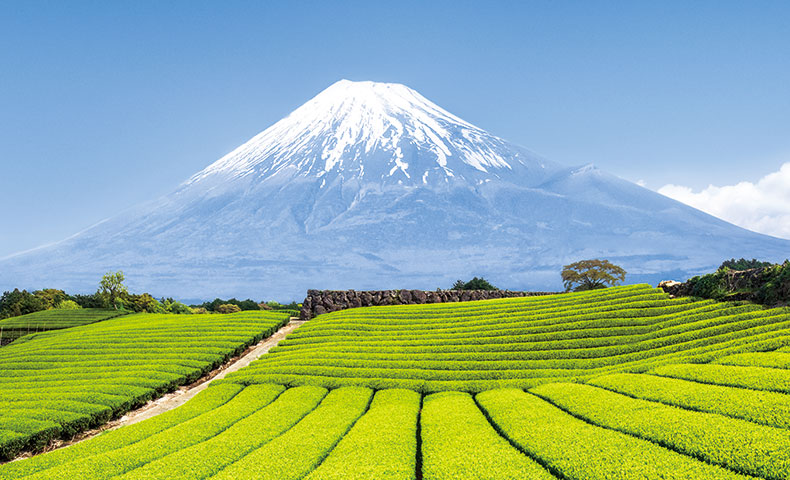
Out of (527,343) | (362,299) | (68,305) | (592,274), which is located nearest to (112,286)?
(68,305)

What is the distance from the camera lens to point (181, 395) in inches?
704

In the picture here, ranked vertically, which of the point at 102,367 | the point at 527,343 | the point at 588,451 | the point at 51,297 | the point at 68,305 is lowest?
the point at 102,367

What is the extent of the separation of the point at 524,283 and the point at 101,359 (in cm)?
18883

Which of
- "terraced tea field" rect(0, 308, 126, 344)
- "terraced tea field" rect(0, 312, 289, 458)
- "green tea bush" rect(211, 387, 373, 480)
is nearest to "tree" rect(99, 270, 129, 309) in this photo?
"terraced tea field" rect(0, 308, 126, 344)

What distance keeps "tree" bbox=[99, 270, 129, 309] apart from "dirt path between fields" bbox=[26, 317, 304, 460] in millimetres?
24589

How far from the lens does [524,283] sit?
197 meters

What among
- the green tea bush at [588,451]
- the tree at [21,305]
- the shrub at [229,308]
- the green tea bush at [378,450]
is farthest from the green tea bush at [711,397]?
the tree at [21,305]

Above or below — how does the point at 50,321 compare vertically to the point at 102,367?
above

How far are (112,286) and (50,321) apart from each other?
7929 millimetres

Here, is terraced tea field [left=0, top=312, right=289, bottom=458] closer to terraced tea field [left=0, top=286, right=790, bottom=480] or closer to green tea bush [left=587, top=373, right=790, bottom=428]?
terraced tea field [left=0, top=286, right=790, bottom=480]

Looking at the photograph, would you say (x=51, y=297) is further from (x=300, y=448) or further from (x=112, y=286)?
(x=300, y=448)

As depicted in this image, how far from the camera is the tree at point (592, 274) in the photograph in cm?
4966

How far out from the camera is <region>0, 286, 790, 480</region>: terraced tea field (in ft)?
24.9

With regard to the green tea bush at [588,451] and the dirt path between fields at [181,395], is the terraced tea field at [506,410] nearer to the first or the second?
the green tea bush at [588,451]
